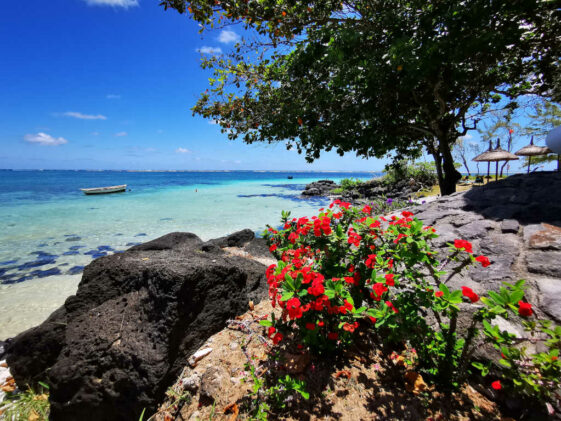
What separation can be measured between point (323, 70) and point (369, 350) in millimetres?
6417

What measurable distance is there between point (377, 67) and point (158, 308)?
5773mm

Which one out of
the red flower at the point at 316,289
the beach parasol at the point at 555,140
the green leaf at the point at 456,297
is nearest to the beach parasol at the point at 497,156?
the beach parasol at the point at 555,140

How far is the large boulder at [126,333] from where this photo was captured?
2.35m

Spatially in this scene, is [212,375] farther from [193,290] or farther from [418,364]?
[418,364]

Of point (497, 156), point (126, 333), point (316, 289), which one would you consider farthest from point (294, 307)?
point (497, 156)

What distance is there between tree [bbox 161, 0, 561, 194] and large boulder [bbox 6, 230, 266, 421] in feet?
15.1

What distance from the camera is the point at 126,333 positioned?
2.58m

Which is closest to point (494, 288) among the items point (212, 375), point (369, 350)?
point (369, 350)

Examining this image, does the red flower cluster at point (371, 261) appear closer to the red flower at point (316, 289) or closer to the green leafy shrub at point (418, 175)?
the red flower at point (316, 289)

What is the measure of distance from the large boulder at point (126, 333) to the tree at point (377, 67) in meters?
4.62

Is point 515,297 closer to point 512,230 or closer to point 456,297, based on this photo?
point 456,297

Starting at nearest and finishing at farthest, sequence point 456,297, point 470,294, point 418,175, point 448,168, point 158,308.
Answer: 1. point 470,294
2. point 456,297
3. point 158,308
4. point 448,168
5. point 418,175

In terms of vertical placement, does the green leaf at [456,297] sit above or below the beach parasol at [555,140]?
below

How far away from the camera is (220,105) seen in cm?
738
